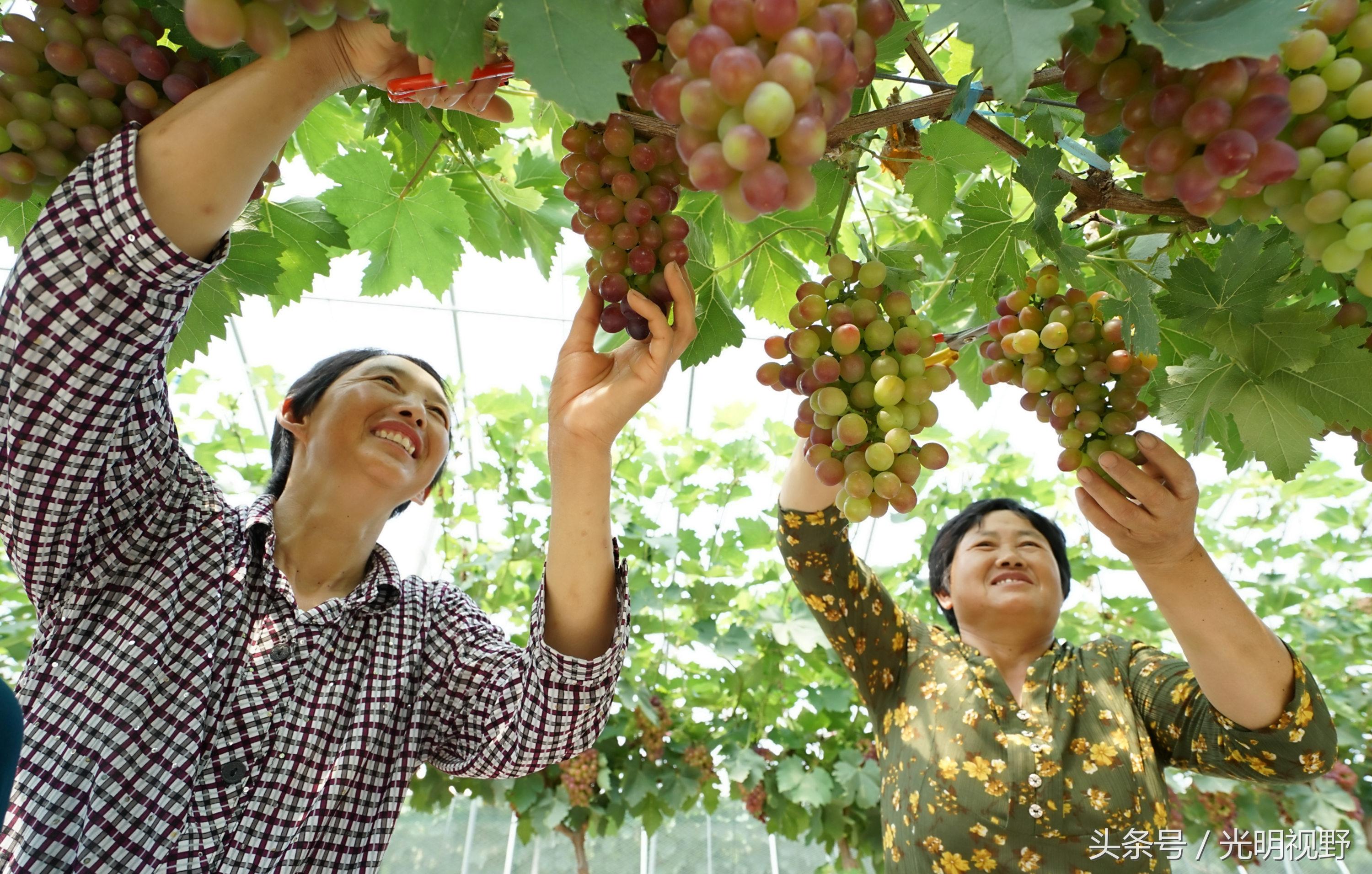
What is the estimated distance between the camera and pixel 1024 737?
1798 mm

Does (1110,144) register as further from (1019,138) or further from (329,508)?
(329,508)

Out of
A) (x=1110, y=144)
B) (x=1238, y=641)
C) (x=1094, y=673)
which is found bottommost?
(x=1238, y=641)

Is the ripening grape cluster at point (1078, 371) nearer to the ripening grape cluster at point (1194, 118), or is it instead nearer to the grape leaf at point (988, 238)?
the grape leaf at point (988, 238)

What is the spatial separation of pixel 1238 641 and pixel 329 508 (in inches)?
58.0

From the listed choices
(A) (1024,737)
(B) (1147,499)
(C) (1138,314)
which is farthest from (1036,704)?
(C) (1138,314)

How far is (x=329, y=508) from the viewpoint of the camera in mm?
1511

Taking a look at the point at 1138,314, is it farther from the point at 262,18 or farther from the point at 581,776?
the point at 581,776

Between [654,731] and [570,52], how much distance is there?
294 cm

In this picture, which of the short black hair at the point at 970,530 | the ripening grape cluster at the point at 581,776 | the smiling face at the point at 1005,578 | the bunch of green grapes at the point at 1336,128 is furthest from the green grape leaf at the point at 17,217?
the ripening grape cluster at the point at 581,776

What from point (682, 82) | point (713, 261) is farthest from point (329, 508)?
point (682, 82)

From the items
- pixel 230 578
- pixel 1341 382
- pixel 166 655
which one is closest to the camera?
pixel 1341 382

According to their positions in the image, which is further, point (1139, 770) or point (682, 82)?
point (1139, 770)

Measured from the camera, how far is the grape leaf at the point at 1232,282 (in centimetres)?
94

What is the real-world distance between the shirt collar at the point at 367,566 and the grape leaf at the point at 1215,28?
4.24ft
